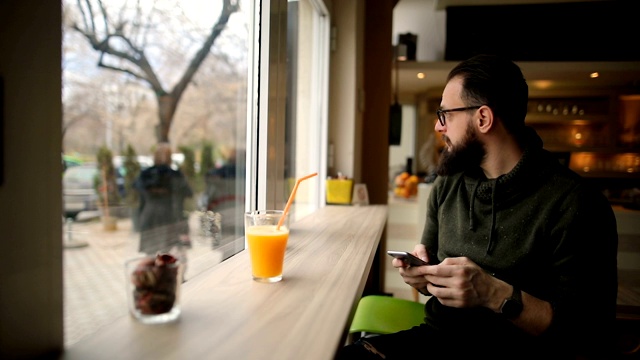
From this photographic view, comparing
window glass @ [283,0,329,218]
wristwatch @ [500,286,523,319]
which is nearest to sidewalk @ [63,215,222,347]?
wristwatch @ [500,286,523,319]

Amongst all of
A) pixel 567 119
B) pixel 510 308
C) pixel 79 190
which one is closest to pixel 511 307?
pixel 510 308

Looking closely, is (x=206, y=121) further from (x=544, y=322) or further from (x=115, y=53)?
(x=544, y=322)

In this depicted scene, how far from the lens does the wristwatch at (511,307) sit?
1127mm

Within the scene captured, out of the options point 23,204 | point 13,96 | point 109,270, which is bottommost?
point 109,270

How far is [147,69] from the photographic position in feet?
3.05

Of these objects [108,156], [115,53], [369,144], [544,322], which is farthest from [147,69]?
[369,144]

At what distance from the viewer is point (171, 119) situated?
3.34 feet

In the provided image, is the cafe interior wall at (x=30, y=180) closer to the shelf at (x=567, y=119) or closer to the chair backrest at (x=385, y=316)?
the chair backrest at (x=385, y=316)

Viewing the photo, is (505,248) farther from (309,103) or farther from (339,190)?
(309,103)

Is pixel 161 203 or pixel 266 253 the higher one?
pixel 161 203

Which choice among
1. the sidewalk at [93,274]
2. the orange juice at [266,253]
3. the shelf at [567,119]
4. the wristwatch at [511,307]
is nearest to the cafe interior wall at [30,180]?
the sidewalk at [93,274]

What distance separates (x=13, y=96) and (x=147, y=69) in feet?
1.27

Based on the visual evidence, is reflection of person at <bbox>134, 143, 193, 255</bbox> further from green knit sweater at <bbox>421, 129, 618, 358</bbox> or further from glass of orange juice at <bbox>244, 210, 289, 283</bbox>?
green knit sweater at <bbox>421, 129, 618, 358</bbox>

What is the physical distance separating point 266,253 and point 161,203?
0.26 metres
